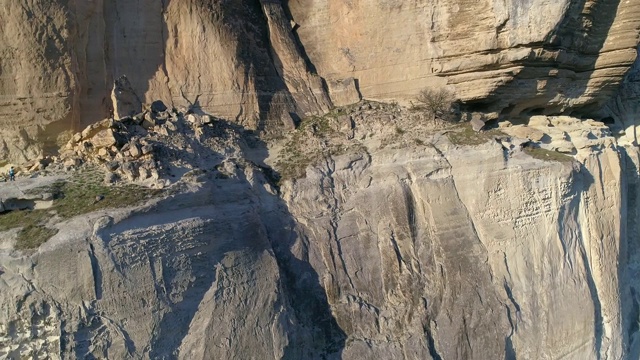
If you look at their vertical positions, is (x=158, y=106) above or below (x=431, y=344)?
above

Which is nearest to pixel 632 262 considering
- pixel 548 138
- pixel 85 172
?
pixel 548 138

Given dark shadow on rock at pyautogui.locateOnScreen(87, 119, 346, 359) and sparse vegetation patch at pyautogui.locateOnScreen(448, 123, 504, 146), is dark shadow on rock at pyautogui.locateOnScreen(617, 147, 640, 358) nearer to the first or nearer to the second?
sparse vegetation patch at pyautogui.locateOnScreen(448, 123, 504, 146)

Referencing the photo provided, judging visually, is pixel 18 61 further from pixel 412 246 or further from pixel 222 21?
pixel 412 246

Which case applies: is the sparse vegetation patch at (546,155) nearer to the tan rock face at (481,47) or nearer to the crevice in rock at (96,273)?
the tan rock face at (481,47)

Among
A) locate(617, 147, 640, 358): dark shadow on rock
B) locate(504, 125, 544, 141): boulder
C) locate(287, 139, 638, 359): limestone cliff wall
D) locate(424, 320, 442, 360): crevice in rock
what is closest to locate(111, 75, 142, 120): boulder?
locate(287, 139, 638, 359): limestone cliff wall

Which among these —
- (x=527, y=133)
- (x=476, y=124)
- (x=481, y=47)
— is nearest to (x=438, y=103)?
(x=476, y=124)

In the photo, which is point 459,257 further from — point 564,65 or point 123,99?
point 123,99
